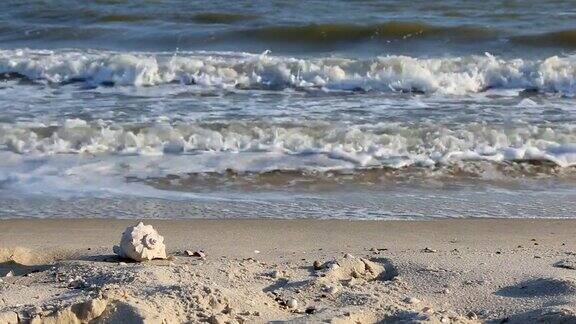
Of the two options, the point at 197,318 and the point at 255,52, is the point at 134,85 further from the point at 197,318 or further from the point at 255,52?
the point at 197,318

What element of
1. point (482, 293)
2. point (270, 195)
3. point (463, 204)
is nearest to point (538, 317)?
point (482, 293)

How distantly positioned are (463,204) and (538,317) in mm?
2220

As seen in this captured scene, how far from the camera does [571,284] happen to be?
12.2ft

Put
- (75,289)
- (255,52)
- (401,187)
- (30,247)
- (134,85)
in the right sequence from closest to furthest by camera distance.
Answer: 1. (75,289)
2. (30,247)
3. (401,187)
4. (134,85)
5. (255,52)

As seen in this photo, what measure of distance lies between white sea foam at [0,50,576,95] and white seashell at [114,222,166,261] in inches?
237

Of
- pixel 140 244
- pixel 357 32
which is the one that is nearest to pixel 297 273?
pixel 140 244

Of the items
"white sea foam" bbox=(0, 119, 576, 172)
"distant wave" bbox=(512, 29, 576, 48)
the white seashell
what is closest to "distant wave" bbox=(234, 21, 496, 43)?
"distant wave" bbox=(512, 29, 576, 48)

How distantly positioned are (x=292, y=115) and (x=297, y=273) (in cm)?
440

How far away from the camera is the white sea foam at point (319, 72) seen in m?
10.1

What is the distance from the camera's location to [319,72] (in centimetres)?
1053

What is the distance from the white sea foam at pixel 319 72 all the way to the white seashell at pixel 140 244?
6.03 m

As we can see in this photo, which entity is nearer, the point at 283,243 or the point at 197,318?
the point at 197,318

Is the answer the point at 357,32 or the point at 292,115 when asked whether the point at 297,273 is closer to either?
the point at 292,115

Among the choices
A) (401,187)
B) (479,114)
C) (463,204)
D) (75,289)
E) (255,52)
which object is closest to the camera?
(75,289)
